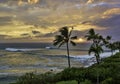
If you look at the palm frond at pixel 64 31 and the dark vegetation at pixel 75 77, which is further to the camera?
the palm frond at pixel 64 31

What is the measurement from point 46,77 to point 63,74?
3472mm

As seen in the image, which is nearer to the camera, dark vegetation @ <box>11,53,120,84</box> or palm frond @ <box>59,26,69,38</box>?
dark vegetation @ <box>11,53,120,84</box>

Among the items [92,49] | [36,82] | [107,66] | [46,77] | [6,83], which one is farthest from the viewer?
[92,49]

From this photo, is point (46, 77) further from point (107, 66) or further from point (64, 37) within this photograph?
point (64, 37)

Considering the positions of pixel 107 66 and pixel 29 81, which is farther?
pixel 107 66

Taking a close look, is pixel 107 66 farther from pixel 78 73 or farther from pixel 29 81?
pixel 29 81

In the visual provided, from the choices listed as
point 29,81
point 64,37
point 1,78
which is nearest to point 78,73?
point 29,81

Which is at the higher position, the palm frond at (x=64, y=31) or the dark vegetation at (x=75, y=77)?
the palm frond at (x=64, y=31)

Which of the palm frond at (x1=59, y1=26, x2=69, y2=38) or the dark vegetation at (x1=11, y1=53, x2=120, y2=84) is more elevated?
the palm frond at (x1=59, y1=26, x2=69, y2=38)

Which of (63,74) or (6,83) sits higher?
(63,74)

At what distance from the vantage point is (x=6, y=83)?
242 feet

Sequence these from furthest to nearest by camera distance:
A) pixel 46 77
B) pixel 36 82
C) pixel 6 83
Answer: pixel 6 83 → pixel 46 77 → pixel 36 82

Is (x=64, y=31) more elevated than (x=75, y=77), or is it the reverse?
(x=64, y=31)

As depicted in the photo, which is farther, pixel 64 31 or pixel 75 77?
pixel 64 31
